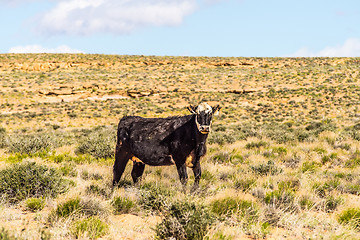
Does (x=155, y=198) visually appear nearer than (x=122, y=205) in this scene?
No

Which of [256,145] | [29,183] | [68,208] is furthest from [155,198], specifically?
[256,145]

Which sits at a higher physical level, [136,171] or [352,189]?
[136,171]

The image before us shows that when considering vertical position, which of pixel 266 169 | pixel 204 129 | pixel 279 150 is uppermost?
pixel 204 129

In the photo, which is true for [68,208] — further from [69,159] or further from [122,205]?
[69,159]

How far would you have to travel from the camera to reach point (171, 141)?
243 inches

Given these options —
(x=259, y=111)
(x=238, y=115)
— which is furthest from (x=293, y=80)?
(x=238, y=115)

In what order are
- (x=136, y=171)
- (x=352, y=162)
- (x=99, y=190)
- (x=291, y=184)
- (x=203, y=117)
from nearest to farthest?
(x=203, y=117) → (x=99, y=190) → (x=291, y=184) → (x=136, y=171) → (x=352, y=162)

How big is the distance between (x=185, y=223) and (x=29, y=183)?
355cm

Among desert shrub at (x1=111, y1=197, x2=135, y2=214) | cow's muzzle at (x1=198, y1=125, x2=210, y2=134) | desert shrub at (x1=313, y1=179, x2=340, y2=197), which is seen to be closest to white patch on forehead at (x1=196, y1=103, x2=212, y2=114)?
cow's muzzle at (x1=198, y1=125, x2=210, y2=134)

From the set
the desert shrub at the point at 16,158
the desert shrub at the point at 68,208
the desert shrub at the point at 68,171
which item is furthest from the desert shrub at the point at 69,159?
the desert shrub at the point at 68,208

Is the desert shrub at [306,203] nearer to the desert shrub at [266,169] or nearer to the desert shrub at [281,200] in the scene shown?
the desert shrub at [281,200]

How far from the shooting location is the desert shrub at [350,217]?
4.79 meters

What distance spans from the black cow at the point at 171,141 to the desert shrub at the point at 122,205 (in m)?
1.07

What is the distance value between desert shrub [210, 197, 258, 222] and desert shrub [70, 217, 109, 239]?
1794mm
